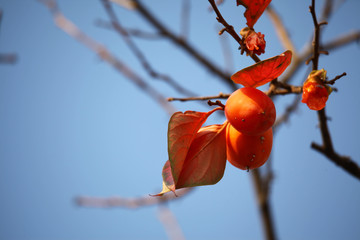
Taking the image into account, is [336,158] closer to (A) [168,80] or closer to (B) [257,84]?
(B) [257,84]

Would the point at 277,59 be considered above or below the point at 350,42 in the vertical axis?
below

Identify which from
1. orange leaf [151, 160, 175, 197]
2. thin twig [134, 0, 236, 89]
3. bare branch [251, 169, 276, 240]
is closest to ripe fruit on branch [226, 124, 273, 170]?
orange leaf [151, 160, 175, 197]

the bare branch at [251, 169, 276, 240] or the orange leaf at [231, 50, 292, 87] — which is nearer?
the orange leaf at [231, 50, 292, 87]

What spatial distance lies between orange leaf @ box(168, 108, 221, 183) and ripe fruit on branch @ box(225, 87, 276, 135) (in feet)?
0.24

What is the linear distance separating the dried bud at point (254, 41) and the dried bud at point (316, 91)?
0.32 feet

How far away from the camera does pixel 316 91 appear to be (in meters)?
0.48

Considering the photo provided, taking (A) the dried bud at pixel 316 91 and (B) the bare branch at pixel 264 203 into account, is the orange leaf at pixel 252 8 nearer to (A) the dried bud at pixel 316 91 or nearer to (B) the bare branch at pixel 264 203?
(A) the dried bud at pixel 316 91

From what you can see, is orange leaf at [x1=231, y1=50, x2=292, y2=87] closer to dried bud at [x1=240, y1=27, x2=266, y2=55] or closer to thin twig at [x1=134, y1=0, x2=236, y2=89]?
dried bud at [x1=240, y1=27, x2=266, y2=55]

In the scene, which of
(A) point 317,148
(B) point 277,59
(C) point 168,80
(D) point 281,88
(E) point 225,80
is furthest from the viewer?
(E) point 225,80

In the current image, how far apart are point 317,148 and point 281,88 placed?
0.78 feet

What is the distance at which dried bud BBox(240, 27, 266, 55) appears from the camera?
0.47 m

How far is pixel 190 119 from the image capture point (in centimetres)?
55

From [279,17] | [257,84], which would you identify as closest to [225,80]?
[279,17]

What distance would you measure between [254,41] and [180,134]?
20cm
